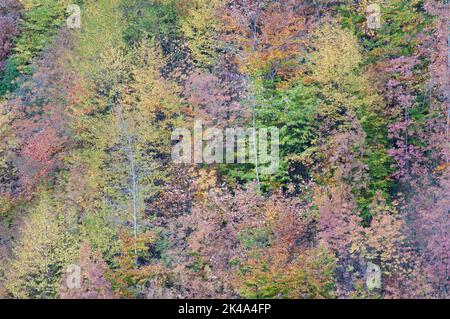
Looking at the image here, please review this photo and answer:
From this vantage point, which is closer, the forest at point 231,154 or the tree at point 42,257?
the forest at point 231,154

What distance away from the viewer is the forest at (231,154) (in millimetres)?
24344

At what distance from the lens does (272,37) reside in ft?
95.7

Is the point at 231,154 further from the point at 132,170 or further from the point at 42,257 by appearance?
the point at 42,257

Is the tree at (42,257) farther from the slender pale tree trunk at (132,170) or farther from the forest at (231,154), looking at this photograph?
the slender pale tree trunk at (132,170)

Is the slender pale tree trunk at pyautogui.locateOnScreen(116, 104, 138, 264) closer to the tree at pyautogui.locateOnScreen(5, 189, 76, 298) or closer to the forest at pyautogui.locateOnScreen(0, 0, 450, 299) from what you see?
the forest at pyautogui.locateOnScreen(0, 0, 450, 299)

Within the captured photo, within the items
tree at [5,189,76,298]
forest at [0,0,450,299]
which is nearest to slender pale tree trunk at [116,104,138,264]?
forest at [0,0,450,299]

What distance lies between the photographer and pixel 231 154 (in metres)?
28.4

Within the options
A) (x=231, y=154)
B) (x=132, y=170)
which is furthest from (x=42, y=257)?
(x=231, y=154)

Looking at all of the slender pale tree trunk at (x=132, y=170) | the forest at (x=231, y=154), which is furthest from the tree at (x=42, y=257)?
the slender pale tree trunk at (x=132, y=170)

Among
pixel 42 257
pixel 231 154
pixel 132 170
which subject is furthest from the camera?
pixel 231 154

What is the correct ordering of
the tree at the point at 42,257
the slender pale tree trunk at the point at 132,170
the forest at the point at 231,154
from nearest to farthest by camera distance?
1. the forest at the point at 231,154
2. the tree at the point at 42,257
3. the slender pale tree trunk at the point at 132,170

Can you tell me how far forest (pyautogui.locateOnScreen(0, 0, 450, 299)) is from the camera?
79.9ft
